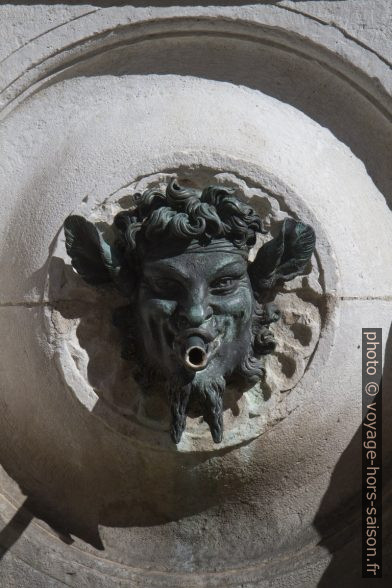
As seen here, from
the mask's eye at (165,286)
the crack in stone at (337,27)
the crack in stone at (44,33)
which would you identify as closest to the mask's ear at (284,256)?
the mask's eye at (165,286)

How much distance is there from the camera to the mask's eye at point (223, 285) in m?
3.10

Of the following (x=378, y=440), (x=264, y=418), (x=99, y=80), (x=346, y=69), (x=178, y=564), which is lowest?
(x=178, y=564)

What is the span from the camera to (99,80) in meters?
3.63

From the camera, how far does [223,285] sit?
3113mm

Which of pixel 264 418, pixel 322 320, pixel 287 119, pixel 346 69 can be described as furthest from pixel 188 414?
pixel 346 69

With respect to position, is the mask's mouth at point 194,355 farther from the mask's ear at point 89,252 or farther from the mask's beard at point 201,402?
the mask's ear at point 89,252

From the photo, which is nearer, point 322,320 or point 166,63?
point 322,320

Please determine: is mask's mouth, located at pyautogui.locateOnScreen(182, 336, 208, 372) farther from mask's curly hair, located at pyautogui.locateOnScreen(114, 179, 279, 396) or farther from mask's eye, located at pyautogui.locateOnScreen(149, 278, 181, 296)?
mask's curly hair, located at pyautogui.locateOnScreen(114, 179, 279, 396)

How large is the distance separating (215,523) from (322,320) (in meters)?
0.71

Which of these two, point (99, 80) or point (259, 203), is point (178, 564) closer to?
point (259, 203)

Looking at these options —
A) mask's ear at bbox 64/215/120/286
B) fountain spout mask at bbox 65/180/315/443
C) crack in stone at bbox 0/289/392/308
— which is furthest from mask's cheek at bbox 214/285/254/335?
mask's ear at bbox 64/215/120/286

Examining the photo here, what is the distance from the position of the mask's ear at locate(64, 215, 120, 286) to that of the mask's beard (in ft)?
1.25

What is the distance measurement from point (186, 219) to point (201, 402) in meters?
0.51

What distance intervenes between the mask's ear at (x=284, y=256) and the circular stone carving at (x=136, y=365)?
76 mm
